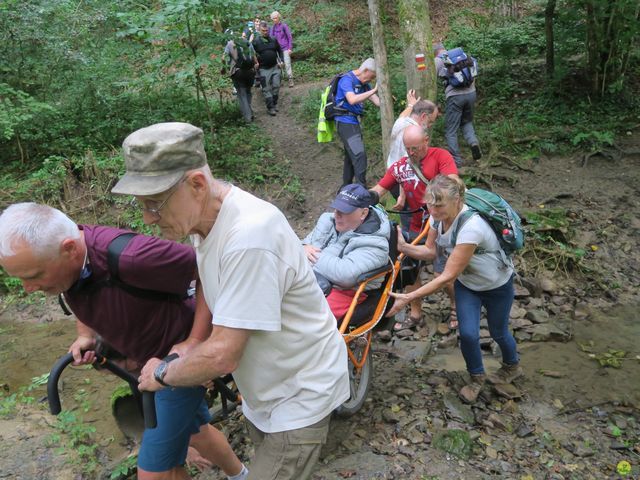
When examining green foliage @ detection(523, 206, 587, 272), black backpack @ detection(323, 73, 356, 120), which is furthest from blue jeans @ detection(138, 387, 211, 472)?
black backpack @ detection(323, 73, 356, 120)

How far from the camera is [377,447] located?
366 centimetres

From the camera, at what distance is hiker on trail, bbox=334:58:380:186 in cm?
727

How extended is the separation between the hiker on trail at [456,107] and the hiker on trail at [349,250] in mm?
4928

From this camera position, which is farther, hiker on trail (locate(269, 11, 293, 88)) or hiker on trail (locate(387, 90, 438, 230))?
hiker on trail (locate(269, 11, 293, 88))

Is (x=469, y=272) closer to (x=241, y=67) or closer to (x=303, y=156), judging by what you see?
(x=303, y=156)

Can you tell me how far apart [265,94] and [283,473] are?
1133cm

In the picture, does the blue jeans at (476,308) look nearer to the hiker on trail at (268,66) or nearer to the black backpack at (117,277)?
the black backpack at (117,277)

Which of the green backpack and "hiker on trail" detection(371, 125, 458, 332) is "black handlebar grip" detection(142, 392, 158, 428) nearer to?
the green backpack

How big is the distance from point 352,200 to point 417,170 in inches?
53.8

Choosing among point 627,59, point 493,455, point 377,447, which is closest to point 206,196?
point 377,447

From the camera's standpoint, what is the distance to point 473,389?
4246 millimetres

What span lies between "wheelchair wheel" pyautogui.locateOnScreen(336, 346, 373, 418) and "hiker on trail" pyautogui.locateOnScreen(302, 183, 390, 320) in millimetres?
609

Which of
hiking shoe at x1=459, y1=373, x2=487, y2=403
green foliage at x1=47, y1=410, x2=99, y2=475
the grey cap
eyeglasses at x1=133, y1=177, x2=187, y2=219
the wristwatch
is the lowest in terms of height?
hiking shoe at x1=459, y1=373, x2=487, y2=403

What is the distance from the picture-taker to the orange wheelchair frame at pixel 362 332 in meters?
3.68
